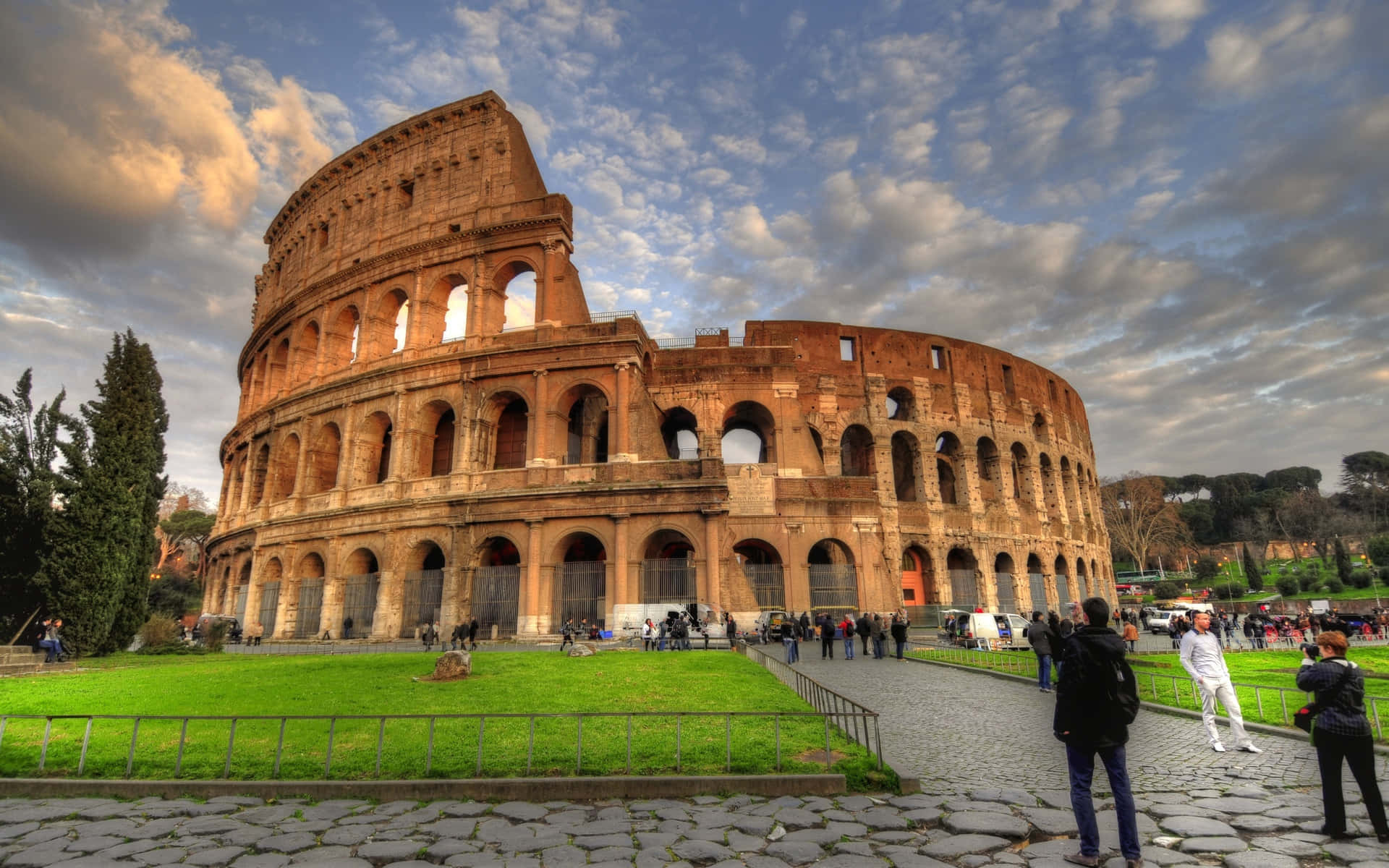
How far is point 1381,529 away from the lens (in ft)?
212

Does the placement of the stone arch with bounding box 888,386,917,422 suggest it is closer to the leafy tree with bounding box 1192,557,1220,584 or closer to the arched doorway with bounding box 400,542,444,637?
the arched doorway with bounding box 400,542,444,637

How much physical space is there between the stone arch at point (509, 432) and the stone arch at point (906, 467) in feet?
54.1

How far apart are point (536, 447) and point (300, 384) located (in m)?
13.2

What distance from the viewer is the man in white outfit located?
7.02m

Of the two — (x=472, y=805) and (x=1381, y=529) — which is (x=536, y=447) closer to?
(x=472, y=805)

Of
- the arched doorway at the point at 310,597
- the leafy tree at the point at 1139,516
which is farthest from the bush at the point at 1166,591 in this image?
the arched doorway at the point at 310,597

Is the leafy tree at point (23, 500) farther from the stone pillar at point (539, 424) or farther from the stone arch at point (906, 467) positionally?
the stone arch at point (906, 467)

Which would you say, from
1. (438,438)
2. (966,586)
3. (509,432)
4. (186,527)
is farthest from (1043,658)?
(186,527)

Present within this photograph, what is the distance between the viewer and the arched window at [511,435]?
2616 centimetres

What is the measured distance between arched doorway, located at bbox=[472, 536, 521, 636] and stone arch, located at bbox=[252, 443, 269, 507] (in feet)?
46.1

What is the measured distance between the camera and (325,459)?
93.4 ft

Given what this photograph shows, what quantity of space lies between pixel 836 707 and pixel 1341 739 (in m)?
5.12

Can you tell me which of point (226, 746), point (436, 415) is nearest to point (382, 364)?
point (436, 415)

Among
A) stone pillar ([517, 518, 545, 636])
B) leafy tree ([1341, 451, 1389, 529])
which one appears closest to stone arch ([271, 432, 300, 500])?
stone pillar ([517, 518, 545, 636])
